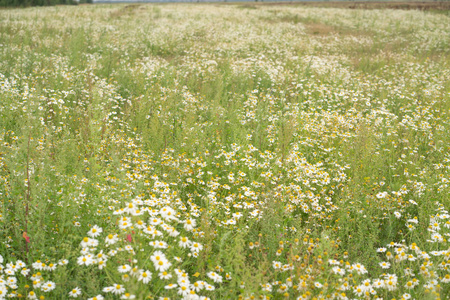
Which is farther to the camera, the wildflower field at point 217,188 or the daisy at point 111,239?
the wildflower field at point 217,188

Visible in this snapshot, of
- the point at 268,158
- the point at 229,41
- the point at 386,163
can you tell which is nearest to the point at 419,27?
the point at 229,41

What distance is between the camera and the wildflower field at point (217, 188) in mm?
2502

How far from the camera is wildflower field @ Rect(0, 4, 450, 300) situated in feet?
8.21

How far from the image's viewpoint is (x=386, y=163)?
503 centimetres

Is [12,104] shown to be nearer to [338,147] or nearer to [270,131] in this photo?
[270,131]

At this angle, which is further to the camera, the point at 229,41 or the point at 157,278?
the point at 229,41

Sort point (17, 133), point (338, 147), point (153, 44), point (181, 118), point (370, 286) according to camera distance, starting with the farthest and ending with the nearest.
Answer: point (153, 44) < point (181, 118) < point (338, 147) < point (17, 133) < point (370, 286)

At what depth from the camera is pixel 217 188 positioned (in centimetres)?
390

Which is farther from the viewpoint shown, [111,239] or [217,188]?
[217,188]

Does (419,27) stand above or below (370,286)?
above

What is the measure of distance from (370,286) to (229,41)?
12211mm

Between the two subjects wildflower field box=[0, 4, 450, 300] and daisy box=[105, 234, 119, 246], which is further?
wildflower field box=[0, 4, 450, 300]

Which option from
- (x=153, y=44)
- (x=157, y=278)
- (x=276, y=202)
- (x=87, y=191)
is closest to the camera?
(x=157, y=278)

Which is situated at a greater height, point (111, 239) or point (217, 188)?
point (111, 239)
